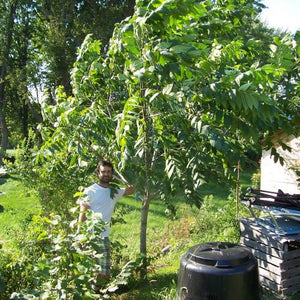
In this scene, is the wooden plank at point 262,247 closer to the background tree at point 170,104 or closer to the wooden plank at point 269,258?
the wooden plank at point 269,258

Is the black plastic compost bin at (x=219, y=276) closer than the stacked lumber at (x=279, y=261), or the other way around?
the black plastic compost bin at (x=219, y=276)

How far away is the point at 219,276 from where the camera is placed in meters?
3.04

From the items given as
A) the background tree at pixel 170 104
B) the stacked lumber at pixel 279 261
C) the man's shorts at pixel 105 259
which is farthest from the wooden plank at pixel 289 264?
the man's shorts at pixel 105 259

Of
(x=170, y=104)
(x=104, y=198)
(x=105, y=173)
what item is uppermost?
(x=170, y=104)

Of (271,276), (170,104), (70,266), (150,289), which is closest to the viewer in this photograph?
(70,266)

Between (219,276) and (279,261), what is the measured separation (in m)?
1.60

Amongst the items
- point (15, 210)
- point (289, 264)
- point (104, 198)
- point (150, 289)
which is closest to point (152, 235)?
point (15, 210)

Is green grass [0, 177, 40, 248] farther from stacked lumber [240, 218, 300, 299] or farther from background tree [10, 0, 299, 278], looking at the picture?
stacked lumber [240, 218, 300, 299]

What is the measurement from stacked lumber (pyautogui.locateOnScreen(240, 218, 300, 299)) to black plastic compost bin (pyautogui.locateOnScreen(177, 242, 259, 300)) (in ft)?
3.85

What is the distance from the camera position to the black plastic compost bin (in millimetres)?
3055

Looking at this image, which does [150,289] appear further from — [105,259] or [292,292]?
[292,292]

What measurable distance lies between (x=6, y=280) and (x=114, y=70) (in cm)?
296

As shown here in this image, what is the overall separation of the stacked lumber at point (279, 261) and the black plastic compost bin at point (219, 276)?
1172mm

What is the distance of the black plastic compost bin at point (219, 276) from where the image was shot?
305cm
